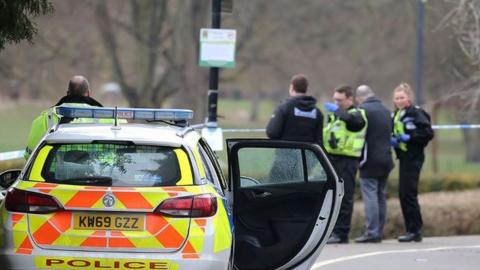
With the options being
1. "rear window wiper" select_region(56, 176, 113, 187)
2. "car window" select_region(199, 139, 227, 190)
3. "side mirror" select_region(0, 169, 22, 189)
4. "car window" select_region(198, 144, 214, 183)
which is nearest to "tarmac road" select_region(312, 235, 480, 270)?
"car window" select_region(199, 139, 227, 190)

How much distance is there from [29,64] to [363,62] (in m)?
13.8

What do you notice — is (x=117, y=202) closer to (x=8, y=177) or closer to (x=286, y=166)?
(x=8, y=177)

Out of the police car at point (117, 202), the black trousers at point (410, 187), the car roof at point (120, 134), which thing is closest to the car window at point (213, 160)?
the police car at point (117, 202)

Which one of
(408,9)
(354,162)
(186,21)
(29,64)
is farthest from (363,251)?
(408,9)

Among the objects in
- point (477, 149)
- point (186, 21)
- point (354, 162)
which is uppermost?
point (186, 21)

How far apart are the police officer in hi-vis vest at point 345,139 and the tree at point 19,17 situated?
4.60 meters

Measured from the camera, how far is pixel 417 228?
1245 cm

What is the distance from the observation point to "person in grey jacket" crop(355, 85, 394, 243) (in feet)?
39.4

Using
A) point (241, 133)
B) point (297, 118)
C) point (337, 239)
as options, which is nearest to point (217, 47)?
point (297, 118)

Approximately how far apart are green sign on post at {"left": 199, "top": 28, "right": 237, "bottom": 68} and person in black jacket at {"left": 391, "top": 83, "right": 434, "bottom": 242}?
2182mm

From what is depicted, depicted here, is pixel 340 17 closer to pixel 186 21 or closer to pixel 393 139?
pixel 186 21

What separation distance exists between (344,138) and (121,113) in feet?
16.4

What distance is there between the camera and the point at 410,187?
12312mm

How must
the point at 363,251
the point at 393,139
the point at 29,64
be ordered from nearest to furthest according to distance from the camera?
the point at 363,251 → the point at 393,139 → the point at 29,64
